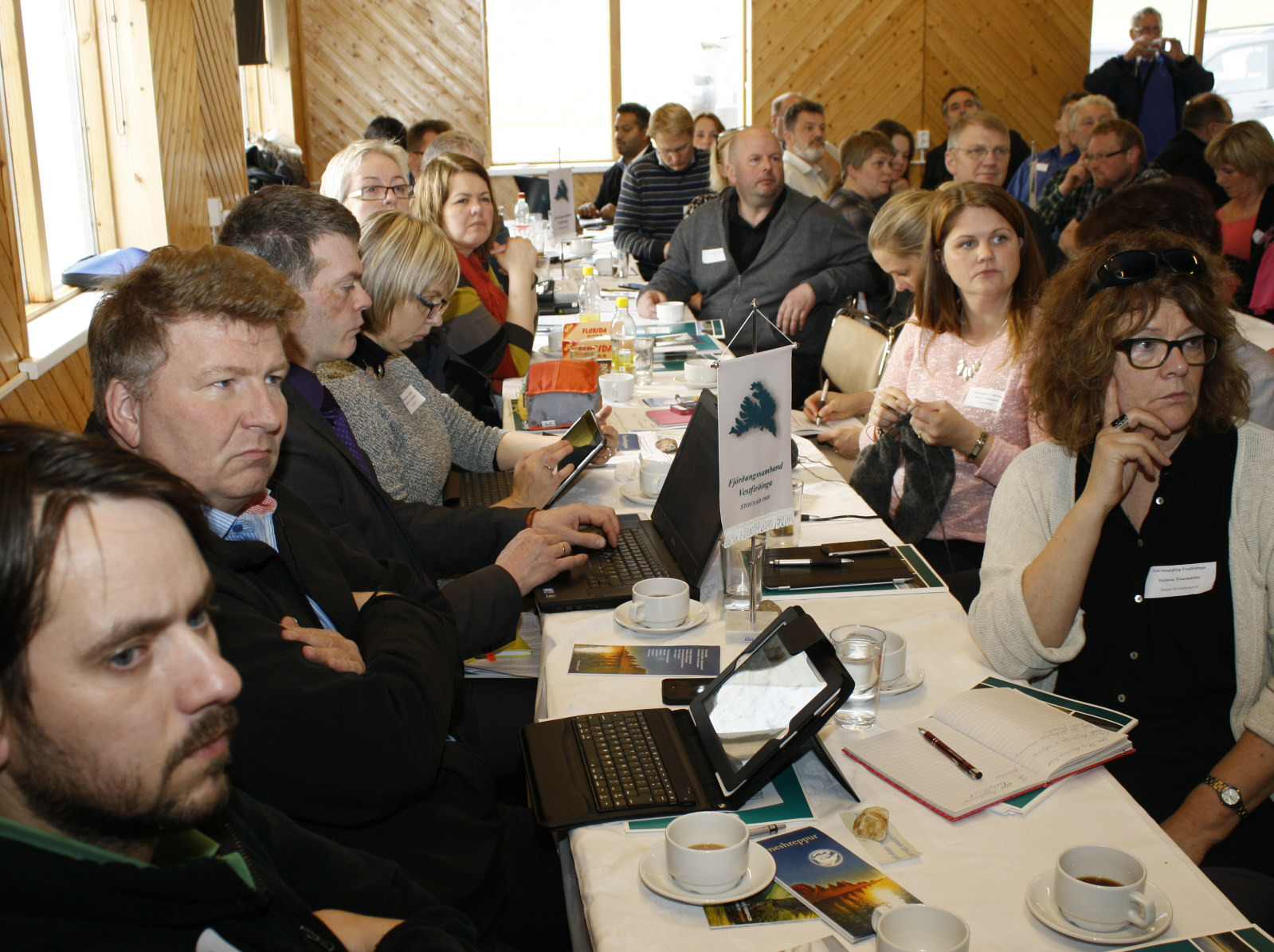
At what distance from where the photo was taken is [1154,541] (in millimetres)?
1720

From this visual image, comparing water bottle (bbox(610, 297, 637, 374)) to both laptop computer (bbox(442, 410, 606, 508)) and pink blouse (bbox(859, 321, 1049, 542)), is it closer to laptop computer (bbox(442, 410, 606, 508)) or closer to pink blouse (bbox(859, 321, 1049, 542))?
laptop computer (bbox(442, 410, 606, 508))

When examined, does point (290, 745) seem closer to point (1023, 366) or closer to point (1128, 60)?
point (1023, 366)

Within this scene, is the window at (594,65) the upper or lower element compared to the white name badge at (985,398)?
upper

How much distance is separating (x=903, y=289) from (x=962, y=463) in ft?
4.40

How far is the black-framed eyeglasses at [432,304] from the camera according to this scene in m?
2.61

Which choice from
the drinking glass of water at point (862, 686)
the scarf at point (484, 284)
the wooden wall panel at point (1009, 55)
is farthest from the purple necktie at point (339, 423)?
the wooden wall panel at point (1009, 55)

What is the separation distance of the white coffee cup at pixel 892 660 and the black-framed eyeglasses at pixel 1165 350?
0.66 meters

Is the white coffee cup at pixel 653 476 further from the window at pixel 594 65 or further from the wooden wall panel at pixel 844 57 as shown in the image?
the window at pixel 594 65

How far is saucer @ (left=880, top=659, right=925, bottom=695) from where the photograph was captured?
60.1 inches

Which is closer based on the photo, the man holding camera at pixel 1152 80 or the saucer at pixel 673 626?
the saucer at pixel 673 626

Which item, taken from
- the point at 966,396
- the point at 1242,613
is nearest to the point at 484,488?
the point at 966,396

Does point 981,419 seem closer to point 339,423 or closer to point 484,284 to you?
point 339,423

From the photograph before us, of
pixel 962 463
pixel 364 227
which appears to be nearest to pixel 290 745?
pixel 364 227

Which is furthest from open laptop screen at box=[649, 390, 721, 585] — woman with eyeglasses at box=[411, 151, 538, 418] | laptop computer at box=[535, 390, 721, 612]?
woman with eyeglasses at box=[411, 151, 538, 418]
